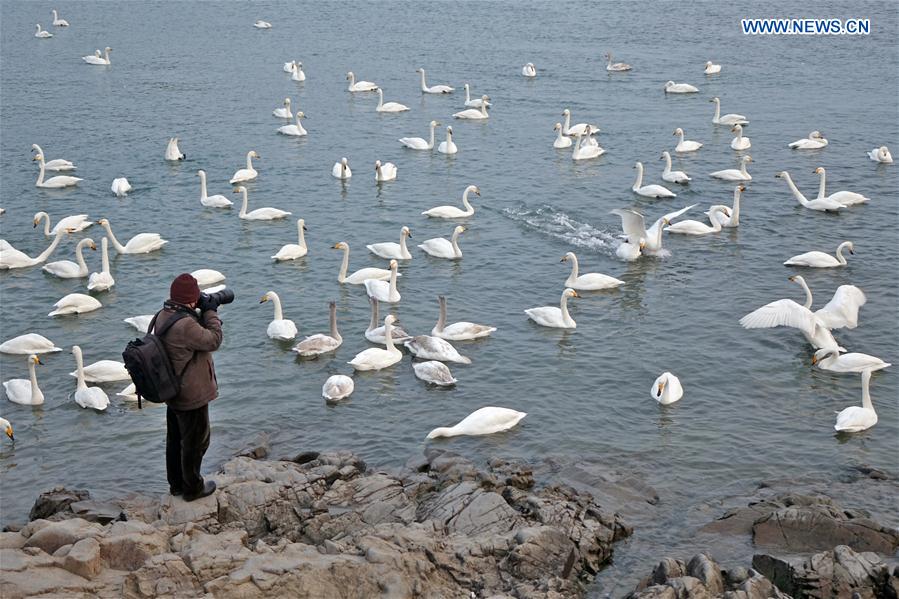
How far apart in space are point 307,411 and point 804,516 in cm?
731

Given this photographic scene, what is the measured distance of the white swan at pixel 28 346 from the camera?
59.3 feet

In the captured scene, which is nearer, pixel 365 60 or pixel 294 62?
pixel 294 62

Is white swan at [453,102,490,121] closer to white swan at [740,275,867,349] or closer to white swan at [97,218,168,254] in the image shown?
white swan at [97,218,168,254]

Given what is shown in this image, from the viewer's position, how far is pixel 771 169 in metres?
29.4

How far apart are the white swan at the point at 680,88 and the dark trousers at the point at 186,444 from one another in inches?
1216

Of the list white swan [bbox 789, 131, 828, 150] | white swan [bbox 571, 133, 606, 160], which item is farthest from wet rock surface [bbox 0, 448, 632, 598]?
white swan [bbox 789, 131, 828, 150]

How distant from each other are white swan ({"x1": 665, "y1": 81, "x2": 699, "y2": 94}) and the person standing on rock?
30889mm

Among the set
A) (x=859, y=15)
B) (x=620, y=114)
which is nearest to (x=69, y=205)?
(x=620, y=114)

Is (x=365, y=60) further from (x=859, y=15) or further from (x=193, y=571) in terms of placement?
(x=193, y=571)

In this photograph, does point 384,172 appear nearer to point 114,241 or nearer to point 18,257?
point 114,241

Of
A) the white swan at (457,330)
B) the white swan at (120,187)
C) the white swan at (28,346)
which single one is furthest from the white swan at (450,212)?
the white swan at (28,346)

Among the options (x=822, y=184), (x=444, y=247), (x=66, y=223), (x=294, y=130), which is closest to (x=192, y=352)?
(x=444, y=247)

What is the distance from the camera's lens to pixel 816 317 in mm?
18312

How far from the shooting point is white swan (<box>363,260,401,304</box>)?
20.4 metres
